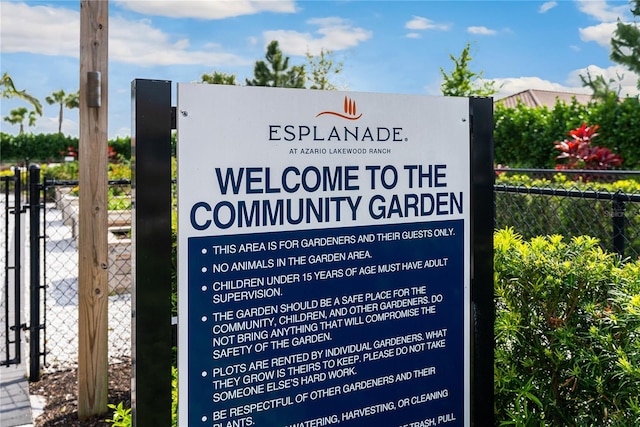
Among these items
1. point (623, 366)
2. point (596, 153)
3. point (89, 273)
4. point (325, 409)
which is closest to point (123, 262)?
point (89, 273)

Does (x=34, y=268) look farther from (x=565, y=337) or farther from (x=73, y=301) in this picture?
(x=565, y=337)

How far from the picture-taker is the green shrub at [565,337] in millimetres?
2006

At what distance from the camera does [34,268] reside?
15.1 feet

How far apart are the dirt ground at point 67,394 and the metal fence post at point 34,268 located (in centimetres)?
16

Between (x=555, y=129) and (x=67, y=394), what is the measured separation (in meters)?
12.8

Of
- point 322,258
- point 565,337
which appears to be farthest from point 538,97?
point 322,258

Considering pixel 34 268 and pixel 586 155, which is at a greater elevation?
pixel 586 155

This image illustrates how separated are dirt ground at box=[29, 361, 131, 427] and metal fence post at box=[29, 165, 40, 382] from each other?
0.16 metres

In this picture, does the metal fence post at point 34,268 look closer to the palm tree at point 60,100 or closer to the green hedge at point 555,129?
the green hedge at point 555,129

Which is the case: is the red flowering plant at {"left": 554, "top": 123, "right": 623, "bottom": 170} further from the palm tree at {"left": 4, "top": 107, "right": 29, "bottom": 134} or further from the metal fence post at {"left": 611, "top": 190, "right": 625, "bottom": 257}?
the palm tree at {"left": 4, "top": 107, "right": 29, "bottom": 134}

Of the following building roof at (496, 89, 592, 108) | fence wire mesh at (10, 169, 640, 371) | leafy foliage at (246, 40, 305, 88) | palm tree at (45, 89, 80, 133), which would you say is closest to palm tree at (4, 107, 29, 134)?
palm tree at (45, 89, 80, 133)

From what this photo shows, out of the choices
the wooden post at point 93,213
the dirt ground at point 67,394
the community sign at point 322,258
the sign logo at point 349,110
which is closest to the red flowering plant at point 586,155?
the dirt ground at point 67,394

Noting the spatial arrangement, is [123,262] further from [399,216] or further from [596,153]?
[596,153]

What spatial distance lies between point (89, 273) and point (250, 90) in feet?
7.24
